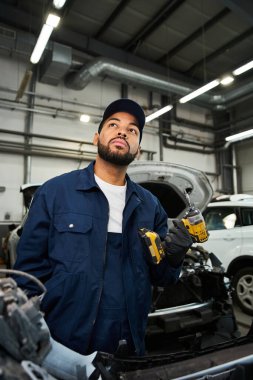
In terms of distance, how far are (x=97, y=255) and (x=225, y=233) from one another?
393 centimetres

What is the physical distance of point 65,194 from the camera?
53.1 inches

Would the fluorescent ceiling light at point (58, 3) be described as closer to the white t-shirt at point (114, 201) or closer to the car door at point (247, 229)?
the white t-shirt at point (114, 201)

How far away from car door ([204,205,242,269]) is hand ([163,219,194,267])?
348cm

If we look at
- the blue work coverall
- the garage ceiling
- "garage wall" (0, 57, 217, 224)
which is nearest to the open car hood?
the blue work coverall

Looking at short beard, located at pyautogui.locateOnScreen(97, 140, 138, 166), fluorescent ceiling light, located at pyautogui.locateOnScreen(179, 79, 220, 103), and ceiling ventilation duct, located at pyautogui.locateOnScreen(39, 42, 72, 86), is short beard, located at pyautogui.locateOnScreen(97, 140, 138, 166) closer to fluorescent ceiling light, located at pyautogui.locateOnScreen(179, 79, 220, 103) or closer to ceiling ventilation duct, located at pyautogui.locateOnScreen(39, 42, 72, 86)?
fluorescent ceiling light, located at pyautogui.locateOnScreen(179, 79, 220, 103)

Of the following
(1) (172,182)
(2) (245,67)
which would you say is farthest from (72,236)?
(2) (245,67)

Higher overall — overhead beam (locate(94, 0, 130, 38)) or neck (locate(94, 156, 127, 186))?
overhead beam (locate(94, 0, 130, 38))

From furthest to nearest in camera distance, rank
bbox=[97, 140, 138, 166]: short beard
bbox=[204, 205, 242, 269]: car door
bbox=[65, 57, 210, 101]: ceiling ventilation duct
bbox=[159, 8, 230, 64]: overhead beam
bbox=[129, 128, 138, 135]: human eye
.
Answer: bbox=[65, 57, 210, 101]: ceiling ventilation duct → bbox=[159, 8, 230, 64]: overhead beam → bbox=[204, 205, 242, 269]: car door → bbox=[129, 128, 138, 135]: human eye → bbox=[97, 140, 138, 166]: short beard

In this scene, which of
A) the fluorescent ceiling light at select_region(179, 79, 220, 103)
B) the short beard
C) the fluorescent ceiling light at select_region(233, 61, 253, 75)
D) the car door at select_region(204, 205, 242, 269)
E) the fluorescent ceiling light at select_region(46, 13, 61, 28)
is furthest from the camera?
the fluorescent ceiling light at select_region(179, 79, 220, 103)

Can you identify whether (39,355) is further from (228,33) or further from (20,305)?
(228,33)

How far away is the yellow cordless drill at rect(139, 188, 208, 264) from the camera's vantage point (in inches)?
52.1

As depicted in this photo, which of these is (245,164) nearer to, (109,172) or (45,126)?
(45,126)

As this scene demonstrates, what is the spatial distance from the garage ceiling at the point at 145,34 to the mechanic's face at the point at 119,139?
4.97 meters

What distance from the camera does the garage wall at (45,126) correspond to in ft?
23.9
